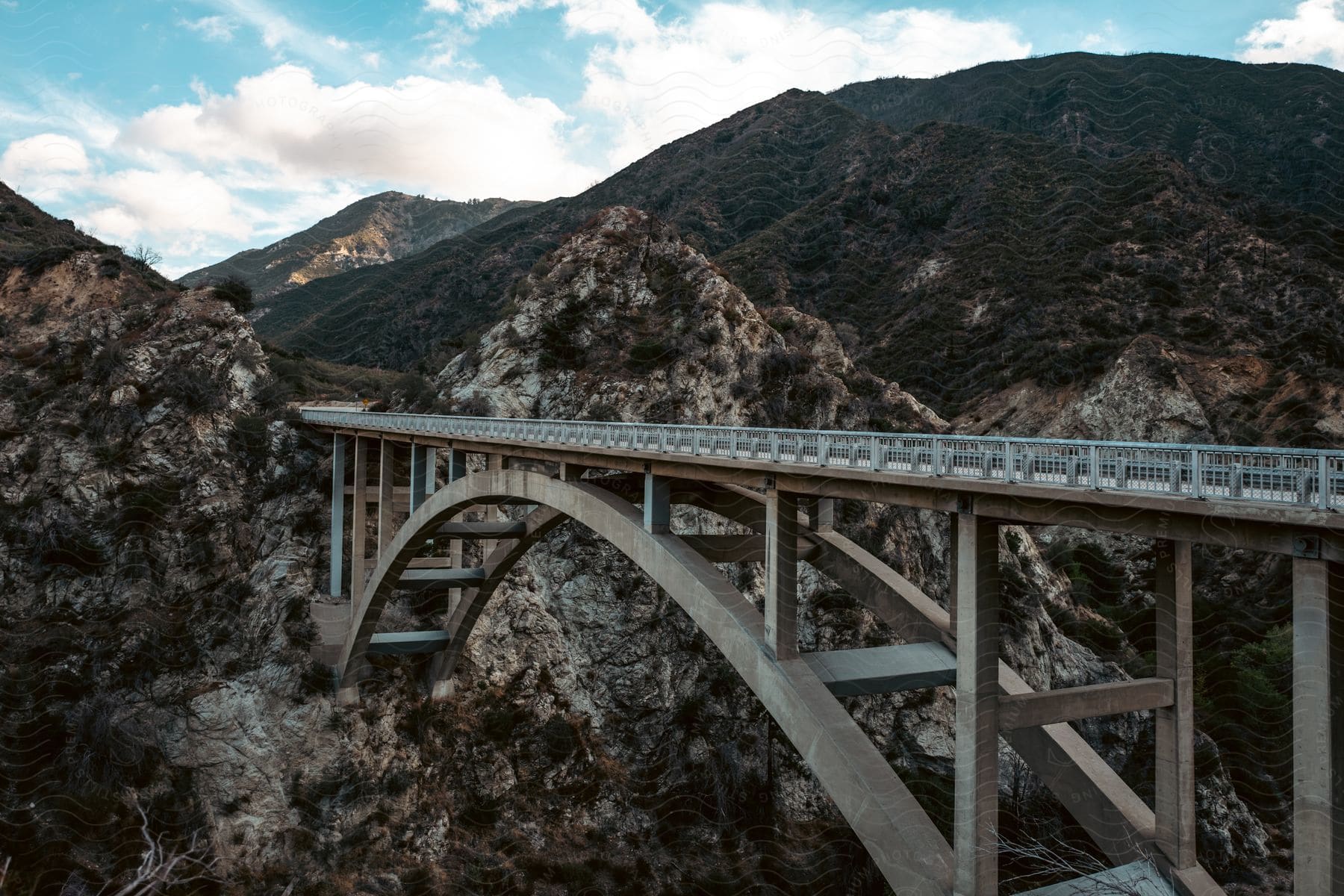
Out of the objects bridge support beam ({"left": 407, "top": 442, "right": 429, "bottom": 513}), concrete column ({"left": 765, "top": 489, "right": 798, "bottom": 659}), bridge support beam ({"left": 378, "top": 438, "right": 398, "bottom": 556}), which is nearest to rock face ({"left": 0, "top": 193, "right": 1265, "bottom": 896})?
bridge support beam ({"left": 378, "top": 438, "right": 398, "bottom": 556})

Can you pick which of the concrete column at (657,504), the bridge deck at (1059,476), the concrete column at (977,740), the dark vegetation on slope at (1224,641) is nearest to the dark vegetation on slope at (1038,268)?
the dark vegetation on slope at (1224,641)

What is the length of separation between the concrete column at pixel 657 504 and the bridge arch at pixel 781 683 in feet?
0.66

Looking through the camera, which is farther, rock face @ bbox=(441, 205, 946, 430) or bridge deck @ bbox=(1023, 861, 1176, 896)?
rock face @ bbox=(441, 205, 946, 430)

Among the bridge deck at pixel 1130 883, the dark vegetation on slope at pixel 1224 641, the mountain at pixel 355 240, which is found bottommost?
the dark vegetation on slope at pixel 1224 641

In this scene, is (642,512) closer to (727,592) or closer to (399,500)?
(727,592)

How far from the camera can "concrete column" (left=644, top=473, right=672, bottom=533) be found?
11992mm

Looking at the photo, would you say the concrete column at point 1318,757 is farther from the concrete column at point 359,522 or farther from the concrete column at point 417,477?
the concrete column at point 359,522

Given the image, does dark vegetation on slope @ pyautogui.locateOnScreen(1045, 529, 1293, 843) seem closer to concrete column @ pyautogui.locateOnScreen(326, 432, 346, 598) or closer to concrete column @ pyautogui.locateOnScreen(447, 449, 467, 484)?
concrete column @ pyautogui.locateOnScreen(447, 449, 467, 484)

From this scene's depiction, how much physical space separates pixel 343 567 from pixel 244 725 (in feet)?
18.5

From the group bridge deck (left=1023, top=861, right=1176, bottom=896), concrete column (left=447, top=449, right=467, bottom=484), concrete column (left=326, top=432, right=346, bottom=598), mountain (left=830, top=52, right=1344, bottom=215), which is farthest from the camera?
mountain (left=830, top=52, right=1344, bottom=215)

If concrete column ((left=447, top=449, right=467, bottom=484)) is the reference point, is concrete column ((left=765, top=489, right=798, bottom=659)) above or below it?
below

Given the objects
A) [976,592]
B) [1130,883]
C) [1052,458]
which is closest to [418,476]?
[976,592]

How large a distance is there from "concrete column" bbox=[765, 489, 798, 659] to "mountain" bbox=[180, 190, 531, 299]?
96.1 metres

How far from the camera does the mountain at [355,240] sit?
10150 cm
